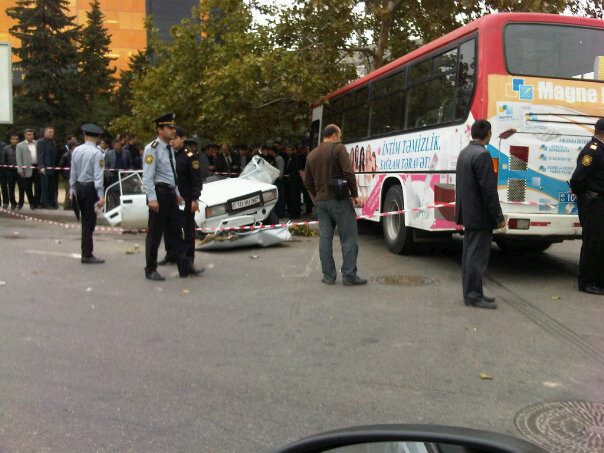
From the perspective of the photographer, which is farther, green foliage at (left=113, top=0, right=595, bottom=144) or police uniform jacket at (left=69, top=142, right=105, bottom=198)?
green foliage at (left=113, top=0, right=595, bottom=144)

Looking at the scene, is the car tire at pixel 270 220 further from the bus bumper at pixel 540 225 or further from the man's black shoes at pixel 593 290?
the man's black shoes at pixel 593 290

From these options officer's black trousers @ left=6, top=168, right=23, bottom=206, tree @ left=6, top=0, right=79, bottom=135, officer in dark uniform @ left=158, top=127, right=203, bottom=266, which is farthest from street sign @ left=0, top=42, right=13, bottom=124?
tree @ left=6, top=0, right=79, bottom=135

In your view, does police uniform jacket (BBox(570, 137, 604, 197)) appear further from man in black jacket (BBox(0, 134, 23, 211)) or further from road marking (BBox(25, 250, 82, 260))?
man in black jacket (BBox(0, 134, 23, 211))

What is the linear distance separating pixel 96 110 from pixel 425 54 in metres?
34.2

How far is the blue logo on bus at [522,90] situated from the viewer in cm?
730

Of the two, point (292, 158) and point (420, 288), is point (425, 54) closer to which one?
point (420, 288)

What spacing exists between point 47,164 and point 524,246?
35.3ft

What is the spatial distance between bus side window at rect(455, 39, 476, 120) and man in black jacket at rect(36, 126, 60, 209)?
1038 centimetres

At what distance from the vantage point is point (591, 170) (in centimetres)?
674

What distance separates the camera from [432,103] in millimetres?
8602

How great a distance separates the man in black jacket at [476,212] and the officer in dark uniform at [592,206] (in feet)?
4.15

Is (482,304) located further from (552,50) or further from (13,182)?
(13,182)

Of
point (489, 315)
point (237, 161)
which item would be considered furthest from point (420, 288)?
point (237, 161)

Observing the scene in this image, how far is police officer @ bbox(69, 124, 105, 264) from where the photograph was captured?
27.4ft
